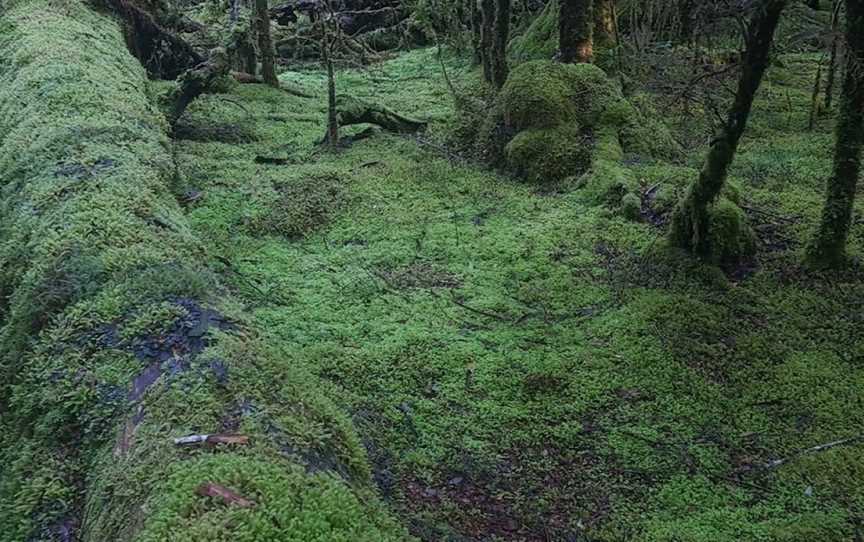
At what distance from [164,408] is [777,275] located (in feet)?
19.8

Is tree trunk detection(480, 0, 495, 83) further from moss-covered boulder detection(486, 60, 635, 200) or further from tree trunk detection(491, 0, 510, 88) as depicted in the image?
→ moss-covered boulder detection(486, 60, 635, 200)

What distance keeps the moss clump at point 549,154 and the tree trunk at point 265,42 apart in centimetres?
662

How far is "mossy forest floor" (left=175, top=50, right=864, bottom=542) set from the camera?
4.34 m

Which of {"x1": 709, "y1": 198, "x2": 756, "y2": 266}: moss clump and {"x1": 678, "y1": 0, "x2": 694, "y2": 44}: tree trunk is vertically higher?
{"x1": 678, "y1": 0, "x2": 694, "y2": 44}: tree trunk

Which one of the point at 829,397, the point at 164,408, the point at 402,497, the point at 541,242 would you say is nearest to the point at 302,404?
the point at 164,408

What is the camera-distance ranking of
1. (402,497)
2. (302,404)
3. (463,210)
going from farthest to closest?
(463,210) < (402,497) < (302,404)

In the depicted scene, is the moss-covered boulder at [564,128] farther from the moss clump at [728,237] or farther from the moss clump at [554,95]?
the moss clump at [728,237]

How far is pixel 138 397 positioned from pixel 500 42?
949cm

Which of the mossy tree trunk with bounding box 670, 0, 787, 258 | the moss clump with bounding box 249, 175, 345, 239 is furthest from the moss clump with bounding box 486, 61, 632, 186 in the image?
the mossy tree trunk with bounding box 670, 0, 787, 258

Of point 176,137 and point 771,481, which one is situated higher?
point 176,137

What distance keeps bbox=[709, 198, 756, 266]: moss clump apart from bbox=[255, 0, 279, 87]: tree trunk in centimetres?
1009

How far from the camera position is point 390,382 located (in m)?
5.44

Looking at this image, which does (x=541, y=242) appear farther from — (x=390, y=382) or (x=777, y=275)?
(x=390, y=382)

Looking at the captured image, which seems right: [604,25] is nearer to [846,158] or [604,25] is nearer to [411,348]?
[846,158]
